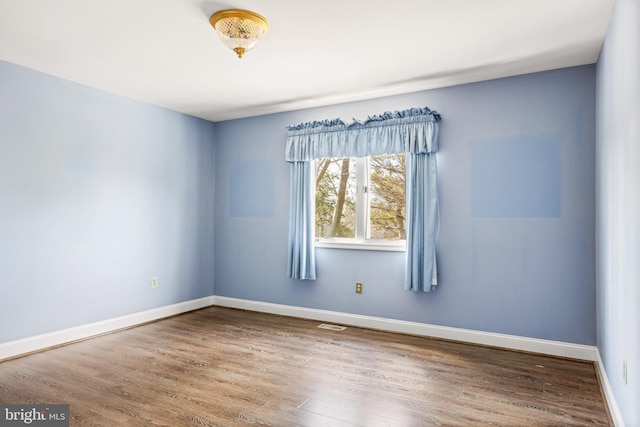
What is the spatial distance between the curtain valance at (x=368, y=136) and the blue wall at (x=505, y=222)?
148mm

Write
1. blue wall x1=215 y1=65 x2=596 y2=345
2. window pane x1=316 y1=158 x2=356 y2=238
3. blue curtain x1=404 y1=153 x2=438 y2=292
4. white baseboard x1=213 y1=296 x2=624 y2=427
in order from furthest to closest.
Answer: window pane x1=316 y1=158 x2=356 y2=238, blue curtain x1=404 y1=153 x2=438 y2=292, blue wall x1=215 y1=65 x2=596 y2=345, white baseboard x1=213 y1=296 x2=624 y2=427

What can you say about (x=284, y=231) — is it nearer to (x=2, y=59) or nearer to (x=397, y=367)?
(x=397, y=367)

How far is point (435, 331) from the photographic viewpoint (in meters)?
3.84

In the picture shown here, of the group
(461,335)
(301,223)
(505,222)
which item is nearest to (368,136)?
(301,223)

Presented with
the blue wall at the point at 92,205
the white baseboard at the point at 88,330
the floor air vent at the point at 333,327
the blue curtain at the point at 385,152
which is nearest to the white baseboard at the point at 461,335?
the floor air vent at the point at 333,327

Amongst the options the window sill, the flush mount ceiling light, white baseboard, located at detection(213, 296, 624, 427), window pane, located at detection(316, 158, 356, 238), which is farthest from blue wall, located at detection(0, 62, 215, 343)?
the flush mount ceiling light

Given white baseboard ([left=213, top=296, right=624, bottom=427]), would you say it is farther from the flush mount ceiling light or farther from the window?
the flush mount ceiling light

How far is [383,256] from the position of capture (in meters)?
4.16

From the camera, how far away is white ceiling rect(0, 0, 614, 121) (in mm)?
2473

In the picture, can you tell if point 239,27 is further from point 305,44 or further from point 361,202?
point 361,202

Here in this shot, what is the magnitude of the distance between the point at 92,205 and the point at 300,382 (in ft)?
8.73

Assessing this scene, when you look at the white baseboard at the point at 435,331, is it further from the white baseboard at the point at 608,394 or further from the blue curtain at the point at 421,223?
the blue curtain at the point at 421,223

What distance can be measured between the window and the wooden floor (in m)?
1.02

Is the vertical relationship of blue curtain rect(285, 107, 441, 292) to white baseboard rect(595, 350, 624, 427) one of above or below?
above
